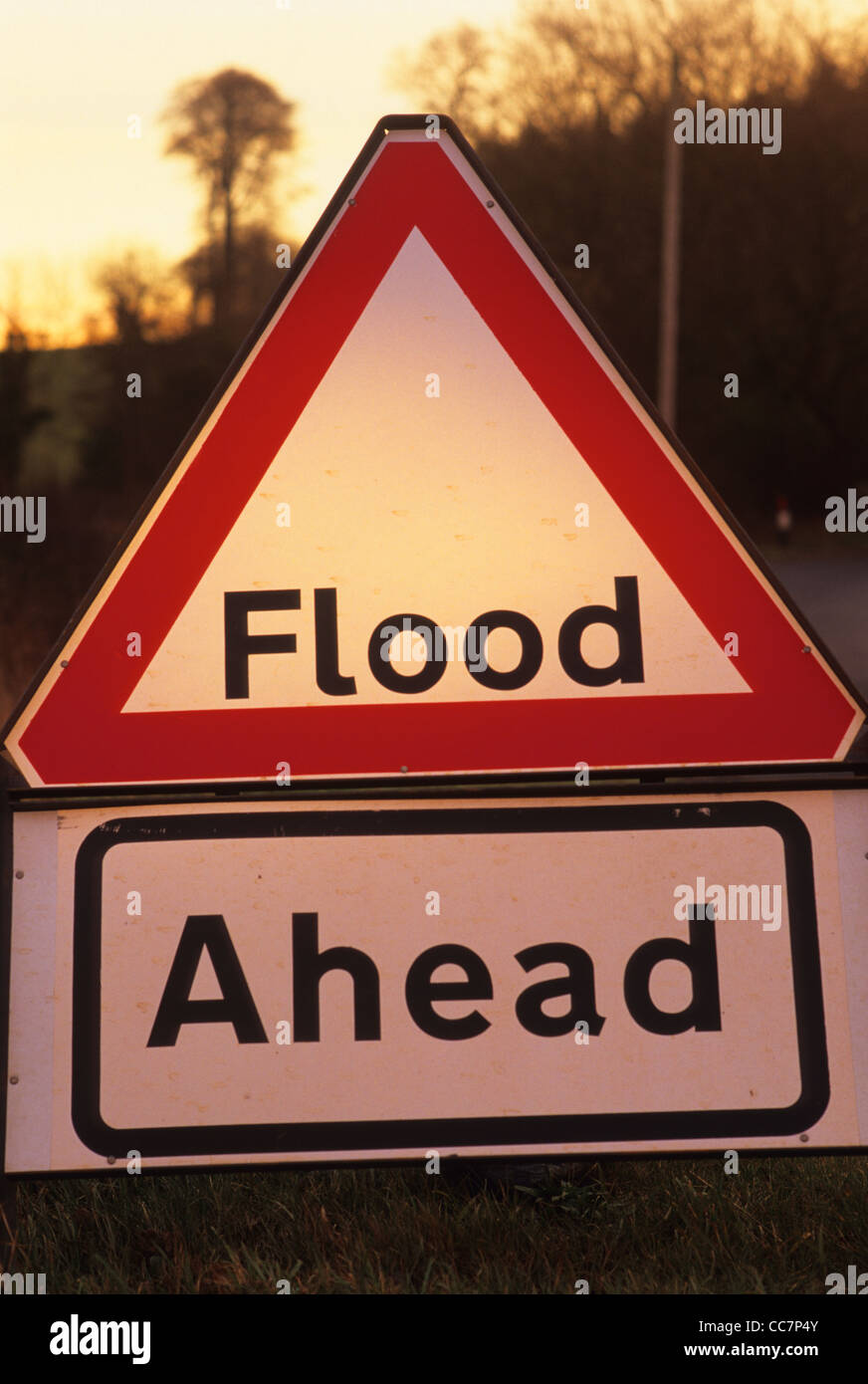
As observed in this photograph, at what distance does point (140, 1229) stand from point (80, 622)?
3.36ft

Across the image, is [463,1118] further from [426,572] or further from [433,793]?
[426,572]

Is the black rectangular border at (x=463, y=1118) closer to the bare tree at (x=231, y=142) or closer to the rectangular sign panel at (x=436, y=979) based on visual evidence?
the rectangular sign panel at (x=436, y=979)

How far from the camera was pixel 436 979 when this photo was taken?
1.97m

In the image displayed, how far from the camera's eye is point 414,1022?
1955mm

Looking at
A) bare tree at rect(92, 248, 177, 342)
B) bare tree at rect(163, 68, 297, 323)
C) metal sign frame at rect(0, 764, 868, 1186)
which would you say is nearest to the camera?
metal sign frame at rect(0, 764, 868, 1186)

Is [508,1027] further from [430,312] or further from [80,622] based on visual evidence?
[430,312]

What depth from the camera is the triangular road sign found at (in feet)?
6.45

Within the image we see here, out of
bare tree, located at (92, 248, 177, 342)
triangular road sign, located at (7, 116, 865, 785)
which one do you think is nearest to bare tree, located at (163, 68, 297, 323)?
bare tree, located at (92, 248, 177, 342)

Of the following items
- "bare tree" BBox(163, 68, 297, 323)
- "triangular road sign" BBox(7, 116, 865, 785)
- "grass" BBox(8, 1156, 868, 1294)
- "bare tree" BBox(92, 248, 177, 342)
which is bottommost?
"grass" BBox(8, 1156, 868, 1294)

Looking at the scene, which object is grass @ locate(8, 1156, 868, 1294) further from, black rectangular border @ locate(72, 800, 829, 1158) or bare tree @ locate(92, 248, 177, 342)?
bare tree @ locate(92, 248, 177, 342)

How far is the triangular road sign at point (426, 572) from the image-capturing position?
197 centimetres

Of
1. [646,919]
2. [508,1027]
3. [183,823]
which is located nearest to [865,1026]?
[646,919]

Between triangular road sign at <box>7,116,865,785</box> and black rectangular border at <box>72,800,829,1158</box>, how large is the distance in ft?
0.25

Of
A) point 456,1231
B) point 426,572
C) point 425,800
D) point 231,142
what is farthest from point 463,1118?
point 231,142
